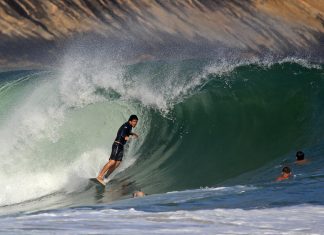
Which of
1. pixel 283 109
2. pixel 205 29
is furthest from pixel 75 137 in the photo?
pixel 205 29

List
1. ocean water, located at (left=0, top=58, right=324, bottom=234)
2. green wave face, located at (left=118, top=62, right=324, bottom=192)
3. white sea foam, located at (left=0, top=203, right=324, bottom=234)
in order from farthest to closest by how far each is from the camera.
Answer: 1. green wave face, located at (left=118, top=62, right=324, bottom=192)
2. ocean water, located at (left=0, top=58, right=324, bottom=234)
3. white sea foam, located at (left=0, top=203, right=324, bottom=234)

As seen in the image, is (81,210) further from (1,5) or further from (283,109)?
(1,5)

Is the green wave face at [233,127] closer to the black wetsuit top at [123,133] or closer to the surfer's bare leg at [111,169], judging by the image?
the surfer's bare leg at [111,169]

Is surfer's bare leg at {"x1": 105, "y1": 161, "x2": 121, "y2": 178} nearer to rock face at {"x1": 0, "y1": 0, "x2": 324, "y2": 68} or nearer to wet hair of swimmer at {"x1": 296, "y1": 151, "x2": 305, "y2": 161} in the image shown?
wet hair of swimmer at {"x1": 296, "y1": 151, "x2": 305, "y2": 161}

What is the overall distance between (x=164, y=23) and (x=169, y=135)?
2543cm

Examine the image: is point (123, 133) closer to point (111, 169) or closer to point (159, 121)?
point (111, 169)

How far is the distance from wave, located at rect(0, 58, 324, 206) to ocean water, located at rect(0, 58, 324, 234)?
0.02 meters

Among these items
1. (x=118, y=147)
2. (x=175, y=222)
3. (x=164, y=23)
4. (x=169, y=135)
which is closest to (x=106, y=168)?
(x=118, y=147)

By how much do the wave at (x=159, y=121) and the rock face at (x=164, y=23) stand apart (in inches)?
832

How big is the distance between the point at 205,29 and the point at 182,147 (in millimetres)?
25479


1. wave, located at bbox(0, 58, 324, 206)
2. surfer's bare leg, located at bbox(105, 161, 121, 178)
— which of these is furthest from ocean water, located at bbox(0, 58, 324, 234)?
surfer's bare leg, located at bbox(105, 161, 121, 178)

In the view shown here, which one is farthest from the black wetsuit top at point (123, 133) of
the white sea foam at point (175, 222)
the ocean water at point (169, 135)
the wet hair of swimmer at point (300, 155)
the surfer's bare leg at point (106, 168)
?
the white sea foam at point (175, 222)

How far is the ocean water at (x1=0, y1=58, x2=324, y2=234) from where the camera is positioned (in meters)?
9.88

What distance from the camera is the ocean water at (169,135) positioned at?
9875 millimetres
